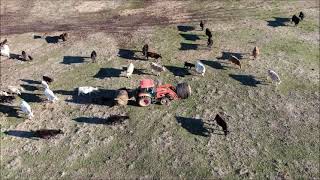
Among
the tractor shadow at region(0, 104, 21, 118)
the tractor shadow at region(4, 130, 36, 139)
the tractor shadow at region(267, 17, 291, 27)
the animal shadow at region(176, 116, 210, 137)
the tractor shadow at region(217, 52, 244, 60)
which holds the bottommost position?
the tractor shadow at region(4, 130, 36, 139)

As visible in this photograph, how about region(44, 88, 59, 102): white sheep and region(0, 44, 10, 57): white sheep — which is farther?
region(0, 44, 10, 57): white sheep

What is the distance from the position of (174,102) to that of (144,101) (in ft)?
8.63

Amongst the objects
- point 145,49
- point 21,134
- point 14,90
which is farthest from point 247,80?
point 14,90

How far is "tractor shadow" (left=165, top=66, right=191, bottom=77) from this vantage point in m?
38.7

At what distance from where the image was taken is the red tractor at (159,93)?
3391cm

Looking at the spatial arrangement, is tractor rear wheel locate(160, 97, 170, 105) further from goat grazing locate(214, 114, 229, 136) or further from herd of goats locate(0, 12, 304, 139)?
goat grazing locate(214, 114, 229, 136)

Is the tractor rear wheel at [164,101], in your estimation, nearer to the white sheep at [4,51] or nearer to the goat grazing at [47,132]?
the goat grazing at [47,132]

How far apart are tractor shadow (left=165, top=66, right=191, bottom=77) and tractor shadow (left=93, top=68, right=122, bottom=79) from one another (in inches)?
189

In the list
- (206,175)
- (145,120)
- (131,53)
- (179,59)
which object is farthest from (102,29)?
(206,175)

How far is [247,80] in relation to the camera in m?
37.7

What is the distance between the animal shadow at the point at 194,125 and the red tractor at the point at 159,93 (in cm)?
211

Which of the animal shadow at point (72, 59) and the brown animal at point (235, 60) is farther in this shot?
the animal shadow at point (72, 59)

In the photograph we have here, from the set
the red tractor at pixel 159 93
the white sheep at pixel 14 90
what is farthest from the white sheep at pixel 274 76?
the white sheep at pixel 14 90

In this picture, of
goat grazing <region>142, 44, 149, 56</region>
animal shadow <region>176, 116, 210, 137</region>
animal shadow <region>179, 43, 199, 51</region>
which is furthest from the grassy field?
goat grazing <region>142, 44, 149, 56</region>
